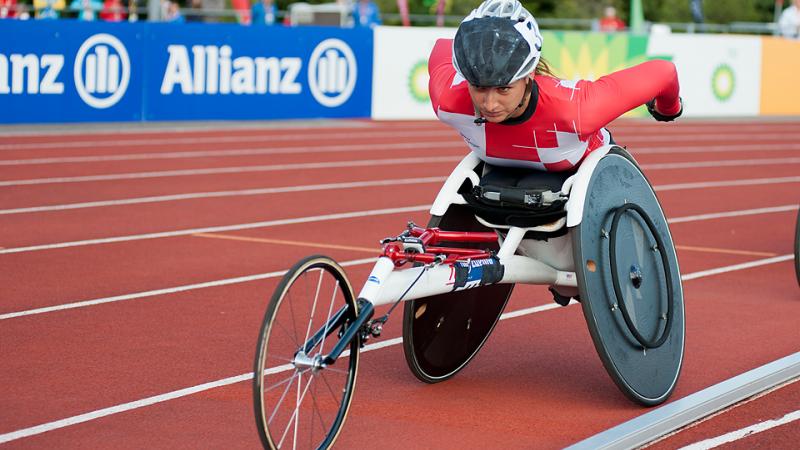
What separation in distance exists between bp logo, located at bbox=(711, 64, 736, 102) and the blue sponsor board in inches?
308

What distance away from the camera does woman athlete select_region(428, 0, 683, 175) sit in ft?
16.7

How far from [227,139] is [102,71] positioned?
6.47 ft

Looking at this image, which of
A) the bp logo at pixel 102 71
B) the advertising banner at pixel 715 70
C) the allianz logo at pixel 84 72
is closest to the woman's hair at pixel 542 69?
the allianz logo at pixel 84 72

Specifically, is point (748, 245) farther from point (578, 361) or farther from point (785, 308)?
point (578, 361)

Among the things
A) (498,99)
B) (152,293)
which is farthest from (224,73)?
(498,99)

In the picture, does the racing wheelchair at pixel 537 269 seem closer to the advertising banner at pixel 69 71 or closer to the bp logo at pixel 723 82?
the advertising banner at pixel 69 71

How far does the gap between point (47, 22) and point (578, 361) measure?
12.3 meters

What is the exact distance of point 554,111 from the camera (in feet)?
17.4

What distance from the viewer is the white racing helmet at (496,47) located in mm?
5055

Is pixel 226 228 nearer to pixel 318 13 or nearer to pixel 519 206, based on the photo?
pixel 519 206

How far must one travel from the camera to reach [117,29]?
17938 mm

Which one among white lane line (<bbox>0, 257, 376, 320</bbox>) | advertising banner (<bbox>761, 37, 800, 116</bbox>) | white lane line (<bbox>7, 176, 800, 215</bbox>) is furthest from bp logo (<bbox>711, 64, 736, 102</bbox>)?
white lane line (<bbox>0, 257, 376, 320</bbox>)

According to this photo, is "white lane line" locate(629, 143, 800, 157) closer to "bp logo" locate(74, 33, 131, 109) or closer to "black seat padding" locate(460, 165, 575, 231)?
"bp logo" locate(74, 33, 131, 109)

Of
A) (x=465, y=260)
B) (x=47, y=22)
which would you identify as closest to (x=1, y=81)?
(x=47, y=22)
